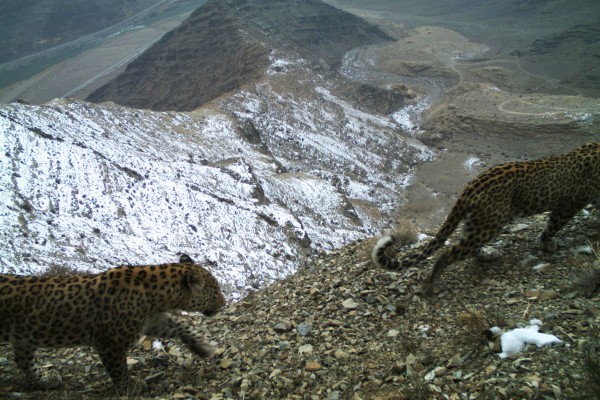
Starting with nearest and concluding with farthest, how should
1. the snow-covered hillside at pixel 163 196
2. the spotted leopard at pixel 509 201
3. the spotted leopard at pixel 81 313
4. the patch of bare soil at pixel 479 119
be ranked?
the spotted leopard at pixel 81 313 → the spotted leopard at pixel 509 201 → the snow-covered hillside at pixel 163 196 → the patch of bare soil at pixel 479 119

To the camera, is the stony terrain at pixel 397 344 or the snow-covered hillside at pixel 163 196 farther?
the snow-covered hillside at pixel 163 196

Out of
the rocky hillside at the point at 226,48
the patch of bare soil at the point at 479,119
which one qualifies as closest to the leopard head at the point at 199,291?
the patch of bare soil at the point at 479,119

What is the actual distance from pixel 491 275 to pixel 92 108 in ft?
82.6

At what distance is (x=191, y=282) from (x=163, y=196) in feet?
45.7

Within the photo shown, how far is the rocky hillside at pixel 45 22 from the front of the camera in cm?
10212

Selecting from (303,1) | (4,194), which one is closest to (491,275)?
(4,194)

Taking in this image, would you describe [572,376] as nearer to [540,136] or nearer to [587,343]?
[587,343]

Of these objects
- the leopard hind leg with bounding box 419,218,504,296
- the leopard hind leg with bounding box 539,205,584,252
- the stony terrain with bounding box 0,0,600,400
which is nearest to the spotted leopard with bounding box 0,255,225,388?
the stony terrain with bounding box 0,0,600,400

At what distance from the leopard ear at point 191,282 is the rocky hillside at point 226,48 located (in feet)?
138

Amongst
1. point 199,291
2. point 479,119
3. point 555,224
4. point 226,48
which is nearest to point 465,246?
point 555,224

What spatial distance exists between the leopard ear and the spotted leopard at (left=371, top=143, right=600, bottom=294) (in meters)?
2.87

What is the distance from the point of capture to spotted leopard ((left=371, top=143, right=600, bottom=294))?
7797 mm

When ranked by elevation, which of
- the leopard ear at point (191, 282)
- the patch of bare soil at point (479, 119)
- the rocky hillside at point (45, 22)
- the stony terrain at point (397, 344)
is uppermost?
the rocky hillside at point (45, 22)

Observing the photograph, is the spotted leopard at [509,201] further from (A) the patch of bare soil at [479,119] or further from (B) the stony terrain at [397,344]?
(A) the patch of bare soil at [479,119]
